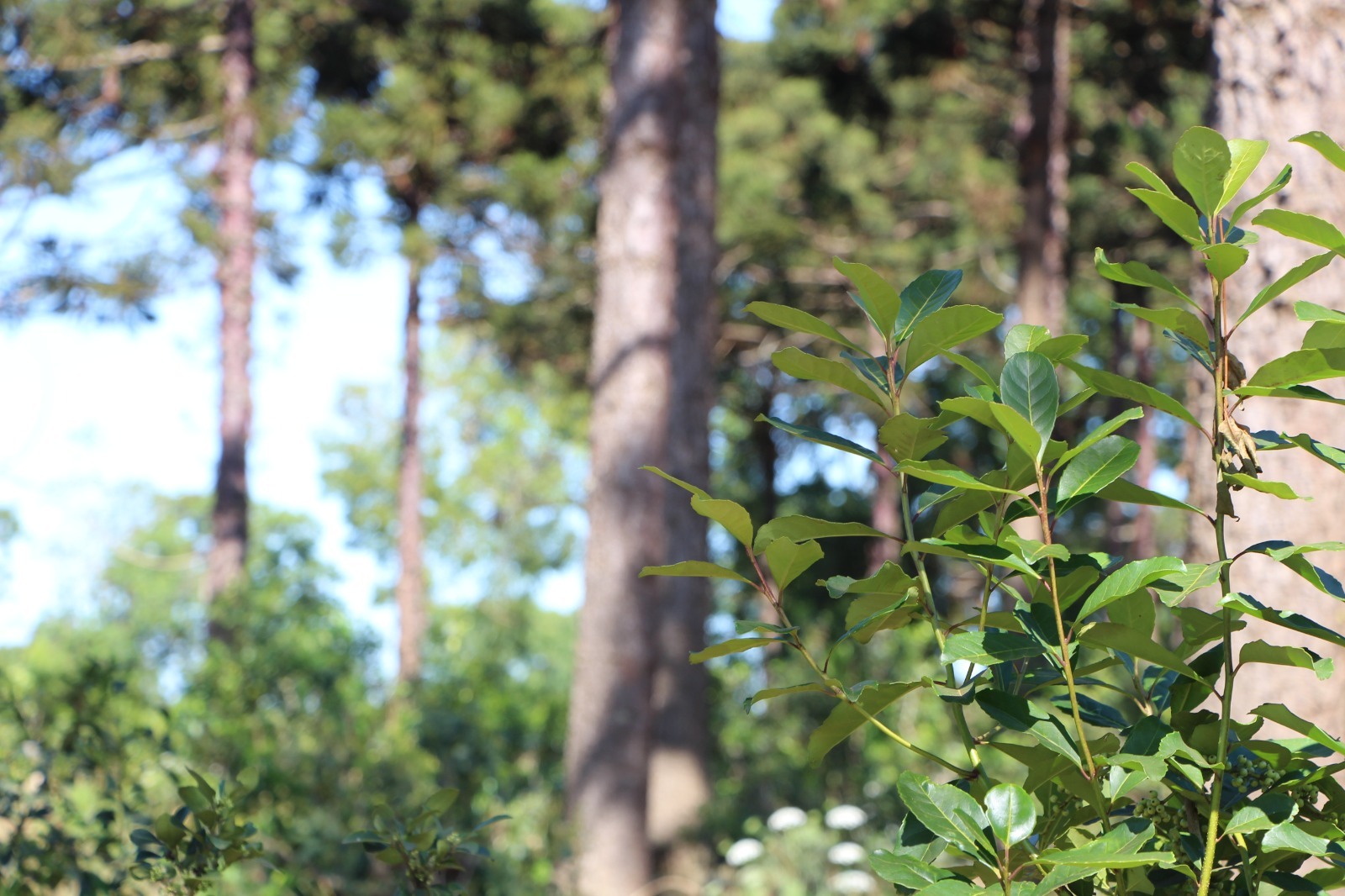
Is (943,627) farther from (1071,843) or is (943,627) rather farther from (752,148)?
(752,148)

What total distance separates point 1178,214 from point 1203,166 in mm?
39

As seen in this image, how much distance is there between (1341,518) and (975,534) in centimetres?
189

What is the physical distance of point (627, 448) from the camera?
5.44 m

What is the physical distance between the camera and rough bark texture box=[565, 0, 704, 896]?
5.13m

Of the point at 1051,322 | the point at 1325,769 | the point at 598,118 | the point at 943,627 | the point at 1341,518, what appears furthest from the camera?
the point at 598,118

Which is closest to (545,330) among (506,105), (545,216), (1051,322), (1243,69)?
(545,216)

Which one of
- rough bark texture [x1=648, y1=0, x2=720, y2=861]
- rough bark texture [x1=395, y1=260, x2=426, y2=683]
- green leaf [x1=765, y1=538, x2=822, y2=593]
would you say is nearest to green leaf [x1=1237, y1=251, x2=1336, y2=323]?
green leaf [x1=765, y1=538, x2=822, y2=593]

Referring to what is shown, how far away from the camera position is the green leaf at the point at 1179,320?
2.89ft

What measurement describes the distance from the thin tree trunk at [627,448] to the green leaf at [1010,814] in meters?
4.23

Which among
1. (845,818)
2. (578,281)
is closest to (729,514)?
(845,818)

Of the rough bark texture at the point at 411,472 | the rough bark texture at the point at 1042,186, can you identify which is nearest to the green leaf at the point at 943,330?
the rough bark texture at the point at 1042,186

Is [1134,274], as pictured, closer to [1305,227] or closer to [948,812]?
[1305,227]

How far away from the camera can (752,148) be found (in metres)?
18.1

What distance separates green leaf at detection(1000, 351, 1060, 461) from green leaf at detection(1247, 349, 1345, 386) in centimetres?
14
